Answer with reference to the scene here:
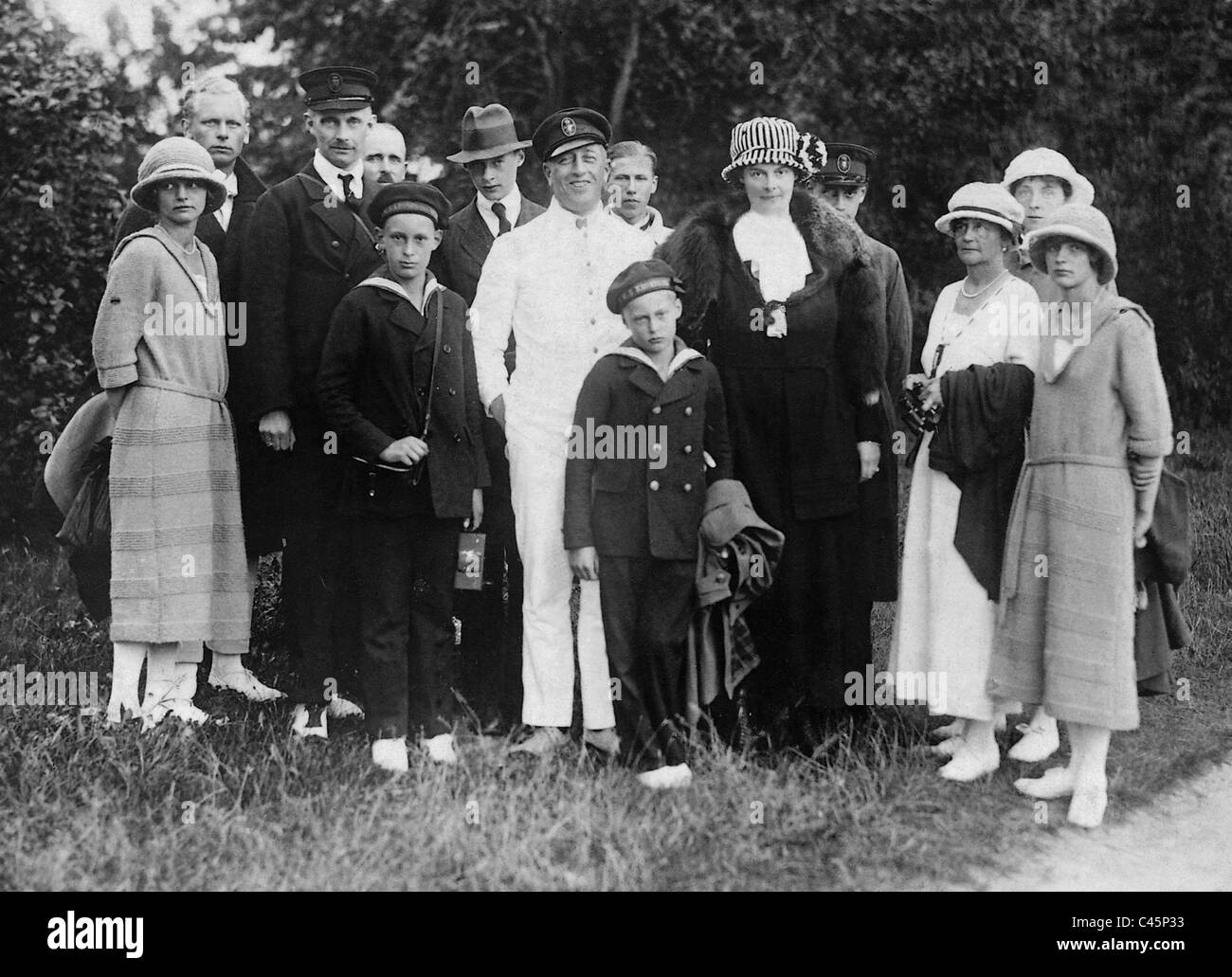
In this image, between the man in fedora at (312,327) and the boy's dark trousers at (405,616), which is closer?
the boy's dark trousers at (405,616)

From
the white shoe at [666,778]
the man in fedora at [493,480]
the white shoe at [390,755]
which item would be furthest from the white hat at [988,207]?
the white shoe at [390,755]

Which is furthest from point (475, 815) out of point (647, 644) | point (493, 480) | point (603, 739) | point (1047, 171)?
point (1047, 171)

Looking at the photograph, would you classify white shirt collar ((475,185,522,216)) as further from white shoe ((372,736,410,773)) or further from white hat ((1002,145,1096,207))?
white shoe ((372,736,410,773))

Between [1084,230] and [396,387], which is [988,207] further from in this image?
[396,387]

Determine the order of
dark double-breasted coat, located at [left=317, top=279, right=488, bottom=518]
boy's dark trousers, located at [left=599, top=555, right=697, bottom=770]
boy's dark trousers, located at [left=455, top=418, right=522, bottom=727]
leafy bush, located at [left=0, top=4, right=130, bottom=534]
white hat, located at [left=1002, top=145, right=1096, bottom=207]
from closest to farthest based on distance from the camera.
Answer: boy's dark trousers, located at [left=599, top=555, right=697, bottom=770]
dark double-breasted coat, located at [left=317, top=279, right=488, bottom=518]
boy's dark trousers, located at [left=455, top=418, right=522, bottom=727]
white hat, located at [left=1002, top=145, right=1096, bottom=207]
leafy bush, located at [left=0, top=4, right=130, bottom=534]

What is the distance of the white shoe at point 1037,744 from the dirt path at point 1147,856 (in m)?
0.42

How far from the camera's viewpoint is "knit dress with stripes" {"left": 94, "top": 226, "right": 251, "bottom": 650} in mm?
5285

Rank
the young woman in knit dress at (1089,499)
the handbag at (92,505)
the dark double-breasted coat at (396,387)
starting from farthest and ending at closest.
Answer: the handbag at (92,505), the dark double-breasted coat at (396,387), the young woman in knit dress at (1089,499)

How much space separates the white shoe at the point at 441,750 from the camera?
16.7 feet

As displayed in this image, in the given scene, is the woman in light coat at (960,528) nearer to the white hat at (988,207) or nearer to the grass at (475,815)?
Answer: the white hat at (988,207)

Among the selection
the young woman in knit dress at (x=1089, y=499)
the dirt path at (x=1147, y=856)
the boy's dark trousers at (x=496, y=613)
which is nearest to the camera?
the dirt path at (x=1147, y=856)

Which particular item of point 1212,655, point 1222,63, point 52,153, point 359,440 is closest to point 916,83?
point 1222,63

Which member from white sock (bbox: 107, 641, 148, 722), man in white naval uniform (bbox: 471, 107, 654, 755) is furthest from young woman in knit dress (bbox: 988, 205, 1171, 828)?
white sock (bbox: 107, 641, 148, 722)

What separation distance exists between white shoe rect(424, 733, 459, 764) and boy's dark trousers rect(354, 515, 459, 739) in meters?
0.05
